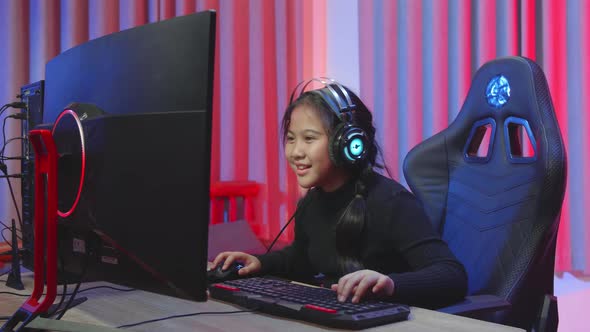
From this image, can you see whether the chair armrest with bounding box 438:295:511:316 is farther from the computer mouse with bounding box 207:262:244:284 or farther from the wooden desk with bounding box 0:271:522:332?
the computer mouse with bounding box 207:262:244:284

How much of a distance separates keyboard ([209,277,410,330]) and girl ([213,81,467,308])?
0.50ft

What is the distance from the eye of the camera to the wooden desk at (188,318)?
2.35 feet

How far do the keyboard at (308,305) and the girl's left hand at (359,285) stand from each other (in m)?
0.01

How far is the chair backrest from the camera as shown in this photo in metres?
1.08

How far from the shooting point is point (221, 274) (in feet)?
3.32

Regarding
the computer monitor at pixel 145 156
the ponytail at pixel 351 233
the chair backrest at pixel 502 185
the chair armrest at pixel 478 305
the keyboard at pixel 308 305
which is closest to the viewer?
the computer monitor at pixel 145 156

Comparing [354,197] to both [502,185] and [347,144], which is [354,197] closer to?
[347,144]

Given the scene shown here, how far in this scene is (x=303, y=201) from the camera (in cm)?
139

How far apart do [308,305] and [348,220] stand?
19.0 inches

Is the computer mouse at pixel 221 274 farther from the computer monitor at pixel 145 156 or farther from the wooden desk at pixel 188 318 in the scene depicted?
the computer monitor at pixel 145 156

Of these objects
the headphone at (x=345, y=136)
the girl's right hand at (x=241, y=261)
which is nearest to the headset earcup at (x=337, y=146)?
the headphone at (x=345, y=136)

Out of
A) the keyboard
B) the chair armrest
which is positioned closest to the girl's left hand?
the keyboard

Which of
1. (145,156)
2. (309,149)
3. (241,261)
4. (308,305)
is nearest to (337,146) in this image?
(309,149)

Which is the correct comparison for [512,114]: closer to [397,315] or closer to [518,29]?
[397,315]
